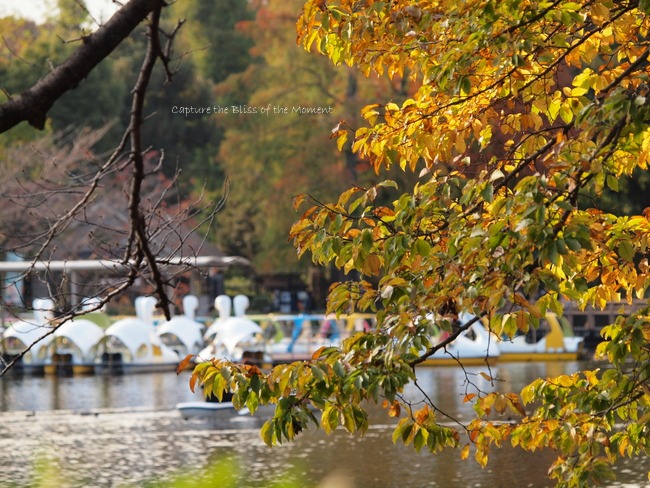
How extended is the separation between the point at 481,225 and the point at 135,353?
3118 cm

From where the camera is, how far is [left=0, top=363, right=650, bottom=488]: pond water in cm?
1759

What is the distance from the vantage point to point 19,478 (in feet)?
59.5

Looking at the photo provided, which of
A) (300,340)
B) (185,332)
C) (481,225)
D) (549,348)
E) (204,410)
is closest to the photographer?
(481,225)

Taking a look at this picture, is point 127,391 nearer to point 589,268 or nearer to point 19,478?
point 19,478

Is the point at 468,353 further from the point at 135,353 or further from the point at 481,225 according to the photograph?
the point at 481,225

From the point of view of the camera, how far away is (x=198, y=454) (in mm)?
20375

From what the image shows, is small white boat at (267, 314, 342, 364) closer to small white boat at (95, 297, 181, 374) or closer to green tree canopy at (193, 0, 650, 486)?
small white boat at (95, 297, 181, 374)

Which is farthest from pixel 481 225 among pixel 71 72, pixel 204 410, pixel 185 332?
pixel 185 332

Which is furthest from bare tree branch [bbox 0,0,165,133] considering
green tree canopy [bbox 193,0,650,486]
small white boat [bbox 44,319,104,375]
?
small white boat [bbox 44,319,104,375]

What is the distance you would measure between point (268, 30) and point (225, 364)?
43.8 m

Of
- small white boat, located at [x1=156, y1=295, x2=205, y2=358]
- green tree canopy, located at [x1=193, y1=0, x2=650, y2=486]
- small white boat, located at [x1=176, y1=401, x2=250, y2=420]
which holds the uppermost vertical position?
small white boat, located at [x1=156, y1=295, x2=205, y2=358]

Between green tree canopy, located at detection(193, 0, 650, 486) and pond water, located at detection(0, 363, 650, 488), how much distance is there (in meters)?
10.3

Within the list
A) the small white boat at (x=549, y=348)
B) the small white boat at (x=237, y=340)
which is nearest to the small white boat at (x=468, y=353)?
the small white boat at (x=549, y=348)

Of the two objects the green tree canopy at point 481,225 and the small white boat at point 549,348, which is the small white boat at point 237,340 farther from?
the green tree canopy at point 481,225
